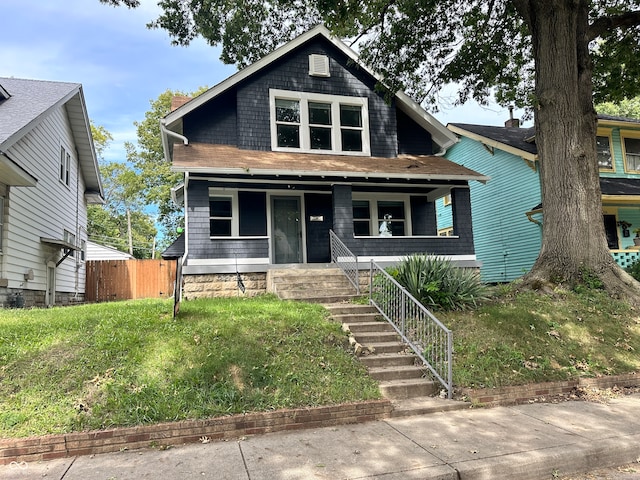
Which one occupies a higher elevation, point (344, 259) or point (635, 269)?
point (344, 259)

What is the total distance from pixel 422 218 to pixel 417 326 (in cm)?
784

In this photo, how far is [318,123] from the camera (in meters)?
13.4

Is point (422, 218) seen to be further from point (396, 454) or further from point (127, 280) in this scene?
point (127, 280)

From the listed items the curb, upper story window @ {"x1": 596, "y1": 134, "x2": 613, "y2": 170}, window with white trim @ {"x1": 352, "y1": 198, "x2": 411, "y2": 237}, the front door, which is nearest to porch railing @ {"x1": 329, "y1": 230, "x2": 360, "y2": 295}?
the front door

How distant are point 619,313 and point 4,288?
1287 cm

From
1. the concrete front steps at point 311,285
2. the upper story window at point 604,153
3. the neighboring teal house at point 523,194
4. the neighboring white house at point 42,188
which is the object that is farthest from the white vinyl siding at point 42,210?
the upper story window at point 604,153

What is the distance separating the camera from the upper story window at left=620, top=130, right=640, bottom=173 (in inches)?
671

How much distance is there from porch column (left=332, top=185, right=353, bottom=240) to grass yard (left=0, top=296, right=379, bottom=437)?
15.5 ft

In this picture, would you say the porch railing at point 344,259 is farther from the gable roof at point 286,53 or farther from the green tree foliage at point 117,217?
the green tree foliage at point 117,217

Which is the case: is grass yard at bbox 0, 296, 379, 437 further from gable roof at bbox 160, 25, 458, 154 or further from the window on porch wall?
the window on porch wall

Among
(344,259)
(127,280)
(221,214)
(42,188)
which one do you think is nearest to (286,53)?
(221,214)

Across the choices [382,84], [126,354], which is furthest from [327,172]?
[126,354]

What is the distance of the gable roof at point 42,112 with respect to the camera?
30.3 feet

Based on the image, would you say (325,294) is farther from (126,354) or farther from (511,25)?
(511,25)
